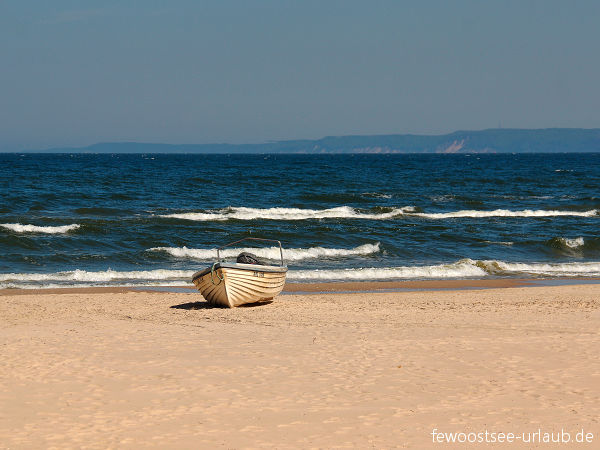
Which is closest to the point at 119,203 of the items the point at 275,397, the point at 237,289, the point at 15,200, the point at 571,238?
the point at 15,200

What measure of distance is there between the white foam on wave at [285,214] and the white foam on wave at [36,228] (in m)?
6.15

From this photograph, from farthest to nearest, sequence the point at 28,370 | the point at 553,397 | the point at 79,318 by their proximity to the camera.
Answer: the point at 79,318
the point at 28,370
the point at 553,397

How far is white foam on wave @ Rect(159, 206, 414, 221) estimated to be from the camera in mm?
38062

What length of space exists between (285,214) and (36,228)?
13.6 metres

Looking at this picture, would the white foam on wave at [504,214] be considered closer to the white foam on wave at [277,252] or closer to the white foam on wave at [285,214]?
the white foam on wave at [285,214]

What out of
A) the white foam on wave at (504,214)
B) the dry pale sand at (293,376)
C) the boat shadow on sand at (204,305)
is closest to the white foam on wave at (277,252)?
the boat shadow on sand at (204,305)

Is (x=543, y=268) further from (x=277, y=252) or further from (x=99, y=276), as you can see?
(x=99, y=276)

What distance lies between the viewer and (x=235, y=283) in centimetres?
1667

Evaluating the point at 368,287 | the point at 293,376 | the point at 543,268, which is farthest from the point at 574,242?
the point at 293,376

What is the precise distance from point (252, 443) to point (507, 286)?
15.5 meters

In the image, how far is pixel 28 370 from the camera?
10.5 meters

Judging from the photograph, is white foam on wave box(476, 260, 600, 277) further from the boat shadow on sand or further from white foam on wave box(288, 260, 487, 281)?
the boat shadow on sand

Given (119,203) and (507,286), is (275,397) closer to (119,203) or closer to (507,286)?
(507,286)

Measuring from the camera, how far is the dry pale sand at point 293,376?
320 inches
